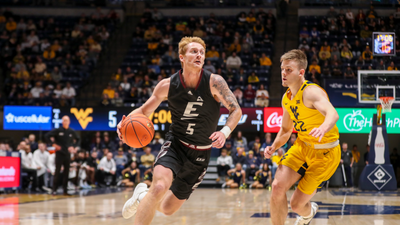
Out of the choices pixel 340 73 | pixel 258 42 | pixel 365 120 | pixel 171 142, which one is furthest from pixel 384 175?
pixel 171 142

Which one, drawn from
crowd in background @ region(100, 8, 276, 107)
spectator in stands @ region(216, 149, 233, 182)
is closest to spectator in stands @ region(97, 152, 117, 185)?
crowd in background @ region(100, 8, 276, 107)

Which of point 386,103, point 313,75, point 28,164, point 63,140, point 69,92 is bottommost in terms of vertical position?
point 28,164

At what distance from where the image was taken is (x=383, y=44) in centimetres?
1312

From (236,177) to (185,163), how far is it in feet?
34.3

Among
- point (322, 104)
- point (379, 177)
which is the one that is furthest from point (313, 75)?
point (322, 104)

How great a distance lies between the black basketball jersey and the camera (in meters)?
4.50

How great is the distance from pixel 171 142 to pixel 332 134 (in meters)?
1.66

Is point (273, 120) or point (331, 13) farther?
point (331, 13)

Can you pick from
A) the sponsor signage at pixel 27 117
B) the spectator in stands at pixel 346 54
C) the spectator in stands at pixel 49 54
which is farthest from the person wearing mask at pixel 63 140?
the spectator in stands at pixel 346 54

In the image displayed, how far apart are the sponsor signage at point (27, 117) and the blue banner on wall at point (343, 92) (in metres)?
9.18

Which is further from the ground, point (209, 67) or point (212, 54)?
point (212, 54)

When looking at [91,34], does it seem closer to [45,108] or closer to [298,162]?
[45,108]

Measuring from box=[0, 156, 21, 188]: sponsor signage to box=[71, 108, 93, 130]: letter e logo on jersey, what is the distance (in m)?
2.96

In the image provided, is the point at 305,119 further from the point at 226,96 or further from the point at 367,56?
the point at 367,56
